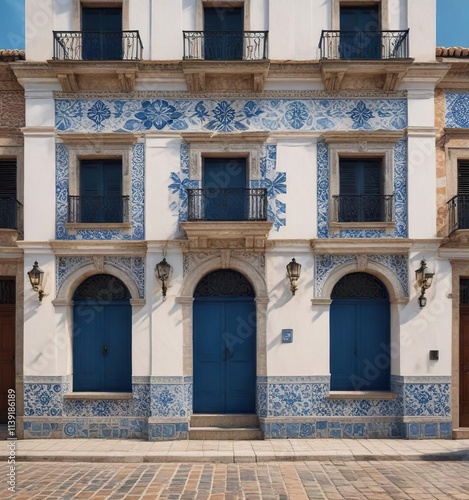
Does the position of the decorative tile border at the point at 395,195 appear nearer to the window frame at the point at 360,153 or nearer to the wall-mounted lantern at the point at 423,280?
the window frame at the point at 360,153

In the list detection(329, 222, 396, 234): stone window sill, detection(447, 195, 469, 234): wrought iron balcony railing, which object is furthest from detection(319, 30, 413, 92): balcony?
detection(329, 222, 396, 234): stone window sill

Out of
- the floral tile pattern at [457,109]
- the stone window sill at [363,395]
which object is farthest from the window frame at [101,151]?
the floral tile pattern at [457,109]

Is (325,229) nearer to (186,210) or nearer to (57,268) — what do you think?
(186,210)

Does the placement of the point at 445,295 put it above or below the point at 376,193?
below

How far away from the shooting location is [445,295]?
10.7 metres

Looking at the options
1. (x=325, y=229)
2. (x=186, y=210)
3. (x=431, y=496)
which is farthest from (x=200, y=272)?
(x=431, y=496)

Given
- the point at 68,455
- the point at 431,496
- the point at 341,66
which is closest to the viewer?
the point at 431,496

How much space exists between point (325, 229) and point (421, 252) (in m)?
1.99

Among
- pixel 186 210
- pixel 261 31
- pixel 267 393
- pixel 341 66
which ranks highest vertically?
pixel 261 31

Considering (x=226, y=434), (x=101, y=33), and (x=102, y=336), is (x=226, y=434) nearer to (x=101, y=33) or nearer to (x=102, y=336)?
(x=102, y=336)

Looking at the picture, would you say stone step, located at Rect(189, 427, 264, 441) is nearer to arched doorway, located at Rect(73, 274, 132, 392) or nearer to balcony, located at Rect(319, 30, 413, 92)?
arched doorway, located at Rect(73, 274, 132, 392)

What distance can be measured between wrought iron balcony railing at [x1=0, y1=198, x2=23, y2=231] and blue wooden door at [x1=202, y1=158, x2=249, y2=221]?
3.87 m

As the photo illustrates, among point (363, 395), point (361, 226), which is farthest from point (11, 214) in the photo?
point (363, 395)

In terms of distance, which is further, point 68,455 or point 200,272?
point 200,272
